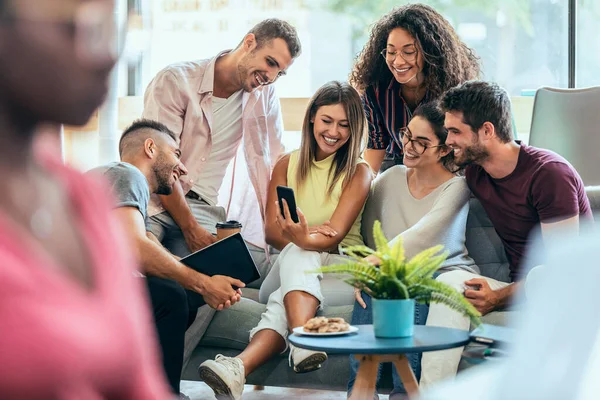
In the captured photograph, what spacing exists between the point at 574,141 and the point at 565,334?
343cm

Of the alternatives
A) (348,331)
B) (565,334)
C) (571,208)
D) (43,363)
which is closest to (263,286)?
(348,331)

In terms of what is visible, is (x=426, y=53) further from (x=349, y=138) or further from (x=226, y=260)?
(x=226, y=260)

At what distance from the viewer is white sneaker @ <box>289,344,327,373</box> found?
102 inches

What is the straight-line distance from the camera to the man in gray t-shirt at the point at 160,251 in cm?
240

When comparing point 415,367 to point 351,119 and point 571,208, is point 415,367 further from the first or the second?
point 351,119

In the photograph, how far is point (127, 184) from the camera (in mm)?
2387

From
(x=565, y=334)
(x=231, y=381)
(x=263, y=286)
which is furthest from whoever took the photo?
(x=263, y=286)

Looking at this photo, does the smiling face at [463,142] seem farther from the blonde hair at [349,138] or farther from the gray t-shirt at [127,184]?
the gray t-shirt at [127,184]

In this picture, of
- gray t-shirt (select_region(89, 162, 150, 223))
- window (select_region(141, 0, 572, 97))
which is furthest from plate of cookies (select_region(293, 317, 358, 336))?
window (select_region(141, 0, 572, 97))

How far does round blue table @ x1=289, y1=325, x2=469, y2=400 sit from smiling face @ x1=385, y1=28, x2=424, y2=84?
1.19m

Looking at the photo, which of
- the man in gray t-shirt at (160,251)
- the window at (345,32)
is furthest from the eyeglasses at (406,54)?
the window at (345,32)

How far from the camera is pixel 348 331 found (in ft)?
7.39

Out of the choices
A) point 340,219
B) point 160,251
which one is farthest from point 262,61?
point 160,251

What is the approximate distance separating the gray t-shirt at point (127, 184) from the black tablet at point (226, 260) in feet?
0.87
